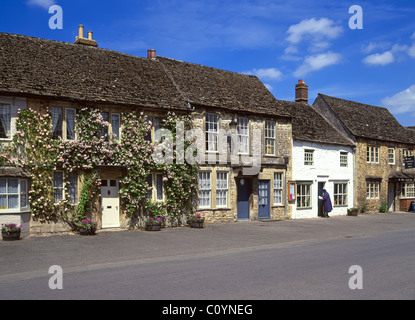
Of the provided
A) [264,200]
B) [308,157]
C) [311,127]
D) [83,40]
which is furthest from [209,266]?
[311,127]

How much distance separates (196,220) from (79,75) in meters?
8.75

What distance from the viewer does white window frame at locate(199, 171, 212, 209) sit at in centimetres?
2309

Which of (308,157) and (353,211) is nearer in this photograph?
(308,157)

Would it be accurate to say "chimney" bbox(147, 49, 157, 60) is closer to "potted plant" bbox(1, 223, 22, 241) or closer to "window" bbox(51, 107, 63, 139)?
"window" bbox(51, 107, 63, 139)

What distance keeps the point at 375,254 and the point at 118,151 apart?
11.7m

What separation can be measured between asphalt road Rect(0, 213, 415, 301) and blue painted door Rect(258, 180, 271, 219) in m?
6.16

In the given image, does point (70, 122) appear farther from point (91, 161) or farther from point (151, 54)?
point (151, 54)

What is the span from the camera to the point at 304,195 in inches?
1120

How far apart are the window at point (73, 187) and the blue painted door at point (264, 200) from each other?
1077 cm

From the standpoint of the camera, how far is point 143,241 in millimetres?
16547

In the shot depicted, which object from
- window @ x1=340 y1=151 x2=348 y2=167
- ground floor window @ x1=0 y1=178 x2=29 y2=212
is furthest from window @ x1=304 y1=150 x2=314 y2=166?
ground floor window @ x1=0 y1=178 x2=29 y2=212

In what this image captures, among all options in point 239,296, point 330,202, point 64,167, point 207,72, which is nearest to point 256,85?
point 207,72

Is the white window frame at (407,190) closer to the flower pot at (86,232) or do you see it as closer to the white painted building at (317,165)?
the white painted building at (317,165)
